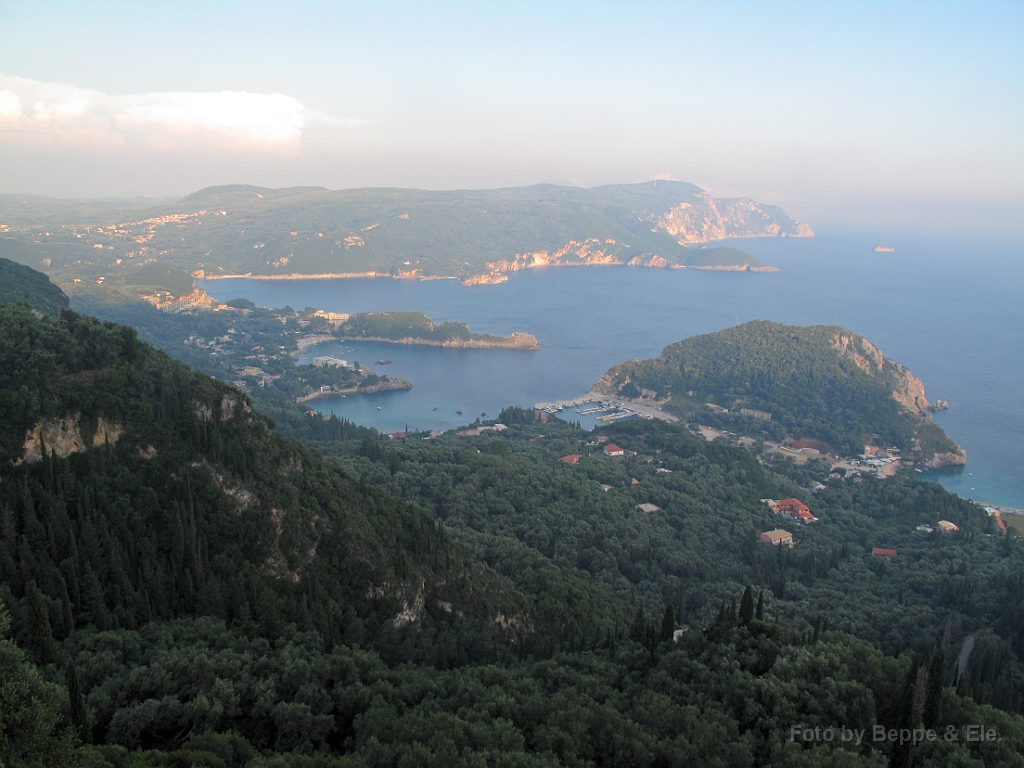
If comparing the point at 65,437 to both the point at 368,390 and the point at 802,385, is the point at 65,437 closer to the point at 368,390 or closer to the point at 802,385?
the point at 368,390

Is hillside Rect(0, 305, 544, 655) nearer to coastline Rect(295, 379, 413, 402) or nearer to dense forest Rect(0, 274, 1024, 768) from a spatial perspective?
dense forest Rect(0, 274, 1024, 768)

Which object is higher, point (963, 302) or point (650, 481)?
point (963, 302)

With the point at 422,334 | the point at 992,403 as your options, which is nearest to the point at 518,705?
the point at 992,403

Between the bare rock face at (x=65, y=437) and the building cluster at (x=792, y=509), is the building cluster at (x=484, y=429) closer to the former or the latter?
the building cluster at (x=792, y=509)

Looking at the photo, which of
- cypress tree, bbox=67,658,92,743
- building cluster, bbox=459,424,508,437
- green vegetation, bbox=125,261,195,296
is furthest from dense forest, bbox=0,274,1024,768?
green vegetation, bbox=125,261,195,296

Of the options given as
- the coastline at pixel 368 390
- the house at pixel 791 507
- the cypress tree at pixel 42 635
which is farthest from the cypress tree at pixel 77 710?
the coastline at pixel 368 390

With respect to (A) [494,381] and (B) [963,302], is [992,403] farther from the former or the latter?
(B) [963,302]
